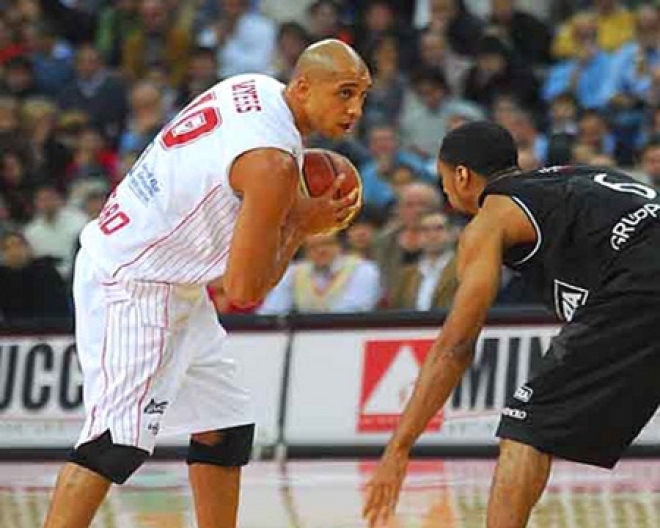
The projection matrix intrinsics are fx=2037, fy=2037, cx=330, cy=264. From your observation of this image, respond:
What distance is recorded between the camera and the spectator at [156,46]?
18.0 metres

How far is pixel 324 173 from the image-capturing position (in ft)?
25.3

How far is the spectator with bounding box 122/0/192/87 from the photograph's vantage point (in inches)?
708

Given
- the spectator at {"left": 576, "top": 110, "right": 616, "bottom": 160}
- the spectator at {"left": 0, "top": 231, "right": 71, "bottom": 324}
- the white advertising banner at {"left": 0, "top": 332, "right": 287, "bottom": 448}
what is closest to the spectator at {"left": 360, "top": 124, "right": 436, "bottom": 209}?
the spectator at {"left": 576, "top": 110, "right": 616, "bottom": 160}

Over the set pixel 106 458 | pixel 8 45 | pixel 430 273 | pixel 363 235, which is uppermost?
pixel 8 45

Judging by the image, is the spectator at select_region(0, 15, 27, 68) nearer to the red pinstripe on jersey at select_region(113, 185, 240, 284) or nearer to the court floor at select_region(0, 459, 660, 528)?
the court floor at select_region(0, 459, 660, 528)

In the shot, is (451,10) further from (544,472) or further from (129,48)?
(544,472)

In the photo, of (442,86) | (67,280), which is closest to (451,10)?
(442,86)

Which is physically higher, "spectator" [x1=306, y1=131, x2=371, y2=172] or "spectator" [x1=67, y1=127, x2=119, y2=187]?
"spectator" [x1=306, y1=131, x2=371, y2=172]

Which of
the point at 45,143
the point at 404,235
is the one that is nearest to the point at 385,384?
the point at 404,235

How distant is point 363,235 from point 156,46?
184 inches

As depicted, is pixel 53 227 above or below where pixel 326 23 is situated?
below

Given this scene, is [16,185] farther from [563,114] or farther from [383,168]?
[563,114]

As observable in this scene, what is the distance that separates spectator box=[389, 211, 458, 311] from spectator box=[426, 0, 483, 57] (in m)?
3.57

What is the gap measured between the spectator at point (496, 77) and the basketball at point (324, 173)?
8614 millimetres
